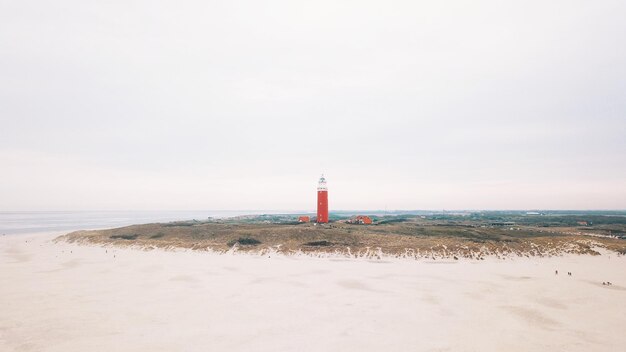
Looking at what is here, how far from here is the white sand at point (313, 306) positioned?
17672 millimetres

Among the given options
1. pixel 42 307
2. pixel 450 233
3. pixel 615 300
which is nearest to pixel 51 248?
pixel 42 307

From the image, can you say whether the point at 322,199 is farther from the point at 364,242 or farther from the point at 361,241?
the point at 364,242

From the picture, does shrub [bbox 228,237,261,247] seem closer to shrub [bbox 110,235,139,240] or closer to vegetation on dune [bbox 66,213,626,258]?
vegetation on dune [bbox 66,213,626,258]

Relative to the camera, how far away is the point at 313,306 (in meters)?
23.6

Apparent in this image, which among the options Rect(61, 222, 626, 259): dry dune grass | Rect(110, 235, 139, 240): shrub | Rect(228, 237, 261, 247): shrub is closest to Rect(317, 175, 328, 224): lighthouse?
Rect(61, 222, 626, 259): dry dune grass

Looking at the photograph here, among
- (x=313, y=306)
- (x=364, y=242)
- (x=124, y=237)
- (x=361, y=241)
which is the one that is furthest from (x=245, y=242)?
(x=313, y=306)

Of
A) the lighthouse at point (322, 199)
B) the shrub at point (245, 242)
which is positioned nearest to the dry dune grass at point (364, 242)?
the shrub at point (245, 242)

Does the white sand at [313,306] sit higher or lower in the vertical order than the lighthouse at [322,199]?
lower

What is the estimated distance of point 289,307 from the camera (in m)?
23.5

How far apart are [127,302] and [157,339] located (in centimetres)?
840

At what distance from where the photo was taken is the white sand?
58.0 ft

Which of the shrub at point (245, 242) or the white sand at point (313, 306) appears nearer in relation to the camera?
the white sand at point (313, 306)

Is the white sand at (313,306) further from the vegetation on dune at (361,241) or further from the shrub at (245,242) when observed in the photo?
the shrub at (245,242)

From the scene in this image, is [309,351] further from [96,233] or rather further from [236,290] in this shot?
[96,233]
